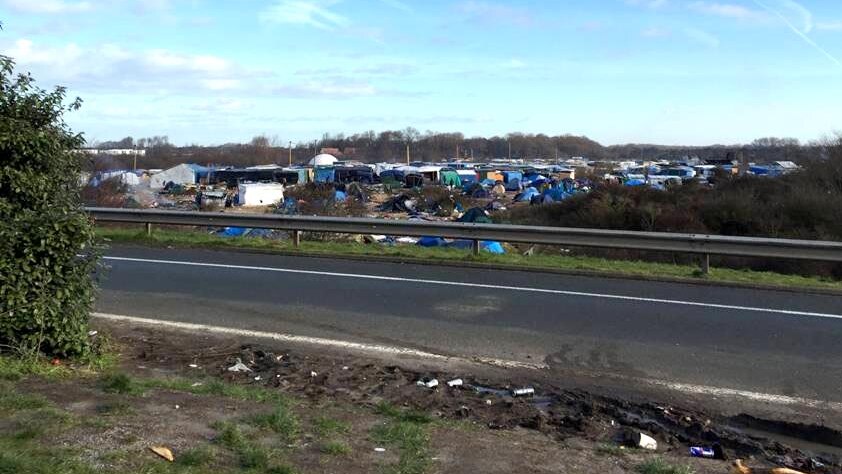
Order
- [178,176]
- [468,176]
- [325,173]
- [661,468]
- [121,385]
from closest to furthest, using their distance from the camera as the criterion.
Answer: [661,468]
[121,385]
[325,173]
[178,176]
[468,176]

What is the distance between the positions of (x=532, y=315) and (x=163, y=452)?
5.57 metres

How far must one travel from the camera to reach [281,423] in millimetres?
4730

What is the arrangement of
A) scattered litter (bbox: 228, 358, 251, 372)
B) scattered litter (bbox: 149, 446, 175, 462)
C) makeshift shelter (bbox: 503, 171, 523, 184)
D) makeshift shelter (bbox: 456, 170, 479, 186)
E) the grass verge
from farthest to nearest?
makeshift shelter (bbox: 456, 170, 479, 186)
makeshift shelter (bbox: 503, 171, 523, 184)
scattered litter (bbox: 228, 358, 251, 372)
the grass verge
scattered litter (bbox: 149, 446, 175, 462)

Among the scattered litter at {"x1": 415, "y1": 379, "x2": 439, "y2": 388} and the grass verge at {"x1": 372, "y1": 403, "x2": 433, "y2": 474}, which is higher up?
the grass verge at {"x1": 372, "y1": 403, "x2": 433, "y2": 474}

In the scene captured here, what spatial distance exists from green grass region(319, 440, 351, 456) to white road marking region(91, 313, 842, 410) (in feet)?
8.76

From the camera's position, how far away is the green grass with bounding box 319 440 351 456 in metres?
4.36

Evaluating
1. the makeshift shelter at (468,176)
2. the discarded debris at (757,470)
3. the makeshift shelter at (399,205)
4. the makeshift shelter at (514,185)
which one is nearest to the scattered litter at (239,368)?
the discarded debris at (757,470)

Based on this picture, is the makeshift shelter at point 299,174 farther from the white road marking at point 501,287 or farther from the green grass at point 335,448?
the green grass at point 335,448

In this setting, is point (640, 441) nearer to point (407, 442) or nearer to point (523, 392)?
point (523, 392)

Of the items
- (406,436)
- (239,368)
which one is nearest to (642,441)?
(406,436)

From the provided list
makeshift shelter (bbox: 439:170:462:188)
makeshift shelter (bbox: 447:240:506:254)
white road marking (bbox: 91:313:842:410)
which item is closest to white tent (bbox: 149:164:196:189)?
makeshift shelter (bbox: 439:170:462:188)

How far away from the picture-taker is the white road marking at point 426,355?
6.17m

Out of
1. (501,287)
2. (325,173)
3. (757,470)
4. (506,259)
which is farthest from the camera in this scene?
(325,173)

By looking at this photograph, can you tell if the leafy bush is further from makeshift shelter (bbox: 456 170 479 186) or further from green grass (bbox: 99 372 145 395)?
makeshift shelter (bbox: 456 170 479 186)
